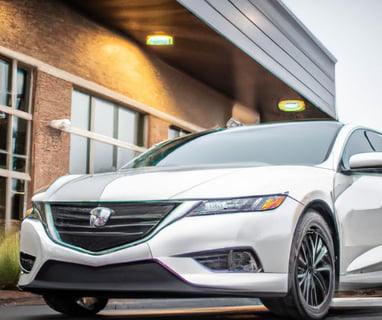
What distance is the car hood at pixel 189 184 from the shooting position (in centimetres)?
588

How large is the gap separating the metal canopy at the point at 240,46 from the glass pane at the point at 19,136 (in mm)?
2526

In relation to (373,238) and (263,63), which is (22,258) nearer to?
(373,238)

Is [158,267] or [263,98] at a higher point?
[263,98]

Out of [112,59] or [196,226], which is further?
[112,59]

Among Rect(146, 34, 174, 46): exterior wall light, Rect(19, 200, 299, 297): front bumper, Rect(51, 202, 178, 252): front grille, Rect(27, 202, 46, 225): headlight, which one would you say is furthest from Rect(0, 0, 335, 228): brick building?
Rect(19, 200, 299, 297): front bumper

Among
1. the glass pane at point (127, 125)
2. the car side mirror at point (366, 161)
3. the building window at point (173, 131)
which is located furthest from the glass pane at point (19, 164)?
the car side mirror at point (366, 161)

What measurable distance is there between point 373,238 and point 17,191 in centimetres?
844

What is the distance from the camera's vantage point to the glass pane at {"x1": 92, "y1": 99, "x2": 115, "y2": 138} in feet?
55.9

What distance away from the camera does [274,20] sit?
20.4 metres

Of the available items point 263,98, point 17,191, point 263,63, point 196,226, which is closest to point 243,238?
point 196,226

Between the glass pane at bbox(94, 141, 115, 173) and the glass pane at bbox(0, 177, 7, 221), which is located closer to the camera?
the glass pane at bbox(0, 177, 7, 221)

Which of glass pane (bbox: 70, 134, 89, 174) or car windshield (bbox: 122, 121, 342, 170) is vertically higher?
glass pane (bbox: 70, 134, 89, 174)

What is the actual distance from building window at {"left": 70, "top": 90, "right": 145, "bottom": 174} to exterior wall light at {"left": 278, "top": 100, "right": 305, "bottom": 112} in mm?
5821

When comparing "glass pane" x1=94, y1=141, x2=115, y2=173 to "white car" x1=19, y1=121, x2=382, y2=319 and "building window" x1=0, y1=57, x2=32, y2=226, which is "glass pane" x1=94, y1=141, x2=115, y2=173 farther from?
"white car" x1=19, y1=121, x2=382, y2=319
